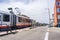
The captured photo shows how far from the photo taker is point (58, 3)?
10412 centimetres

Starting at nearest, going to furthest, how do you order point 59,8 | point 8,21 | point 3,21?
1. point 3,21
2. point 8,21
3. point 59,8

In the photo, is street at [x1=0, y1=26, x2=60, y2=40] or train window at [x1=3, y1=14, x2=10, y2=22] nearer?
street at [x1=0, y1=26, x2=60, y2=40]

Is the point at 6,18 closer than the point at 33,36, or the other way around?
the point at 33,36

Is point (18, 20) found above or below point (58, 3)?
below

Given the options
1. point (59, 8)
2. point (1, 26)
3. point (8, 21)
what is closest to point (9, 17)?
point (8, 21)

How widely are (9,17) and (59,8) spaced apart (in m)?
67.2

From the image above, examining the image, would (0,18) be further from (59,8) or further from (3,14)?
(59,8)

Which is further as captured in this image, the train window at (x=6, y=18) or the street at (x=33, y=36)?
the train window at (x=6, y=18)

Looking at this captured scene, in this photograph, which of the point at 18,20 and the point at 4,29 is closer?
the point at 4,29

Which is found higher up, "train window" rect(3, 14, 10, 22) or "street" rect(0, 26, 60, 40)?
"train window" rect(3, 14, 10, 22)

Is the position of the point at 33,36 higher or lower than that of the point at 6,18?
lower

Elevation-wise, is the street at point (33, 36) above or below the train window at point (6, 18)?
below

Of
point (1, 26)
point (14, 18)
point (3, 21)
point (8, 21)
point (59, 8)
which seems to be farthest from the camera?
point (59, 8)

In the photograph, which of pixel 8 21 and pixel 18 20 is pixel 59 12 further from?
pixel 8 21
